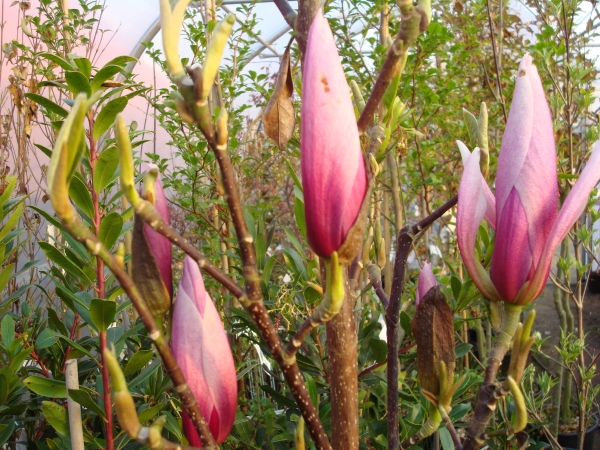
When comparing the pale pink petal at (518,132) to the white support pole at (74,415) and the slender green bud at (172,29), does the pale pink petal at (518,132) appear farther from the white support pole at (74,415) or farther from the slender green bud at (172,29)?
the white support pole at (74,415)

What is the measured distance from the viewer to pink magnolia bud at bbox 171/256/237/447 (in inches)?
12.7

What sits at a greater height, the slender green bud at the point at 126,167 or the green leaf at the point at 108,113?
the green leaf at the point at 108,113

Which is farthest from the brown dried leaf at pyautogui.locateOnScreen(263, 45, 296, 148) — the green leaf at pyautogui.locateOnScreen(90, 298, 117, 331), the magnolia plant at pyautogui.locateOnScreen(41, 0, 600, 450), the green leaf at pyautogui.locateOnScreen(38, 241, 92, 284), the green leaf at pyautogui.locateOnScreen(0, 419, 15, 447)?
the green leaf at pyautogui.locateOnScreen(0, 419, 15, 447)

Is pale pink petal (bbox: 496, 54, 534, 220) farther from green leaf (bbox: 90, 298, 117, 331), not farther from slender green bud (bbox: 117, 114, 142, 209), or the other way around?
green leaf (bbox: 90, 298, 117, 331)

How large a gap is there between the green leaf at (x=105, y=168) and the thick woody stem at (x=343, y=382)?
1.23 ft

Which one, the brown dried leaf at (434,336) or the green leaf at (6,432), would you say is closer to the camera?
the brown dried leaf at (434,336)

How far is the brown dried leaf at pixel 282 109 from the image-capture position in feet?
1.25

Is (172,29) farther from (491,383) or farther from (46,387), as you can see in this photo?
(46,387)

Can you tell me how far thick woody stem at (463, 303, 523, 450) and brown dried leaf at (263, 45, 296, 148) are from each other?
0.20 metres

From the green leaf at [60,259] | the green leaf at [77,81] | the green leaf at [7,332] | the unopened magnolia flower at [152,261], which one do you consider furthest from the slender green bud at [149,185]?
the green leaf at [7,332]

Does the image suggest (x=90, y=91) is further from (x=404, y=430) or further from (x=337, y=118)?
(x=404, y=430)

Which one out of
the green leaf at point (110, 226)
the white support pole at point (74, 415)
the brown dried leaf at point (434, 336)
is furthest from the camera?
the green leaf at point (110, 226)

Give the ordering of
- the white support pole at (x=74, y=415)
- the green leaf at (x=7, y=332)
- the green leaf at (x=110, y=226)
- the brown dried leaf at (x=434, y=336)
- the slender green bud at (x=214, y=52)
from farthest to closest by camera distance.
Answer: the green leaf at (x=7, y=332), the green leaf at (x=110, y=226), the white support pole at (x=74, y=415), the brown dried leaf at (x=434, y=336), the slender green bud at (x=214, y=52)

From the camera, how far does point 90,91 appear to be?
535mm
